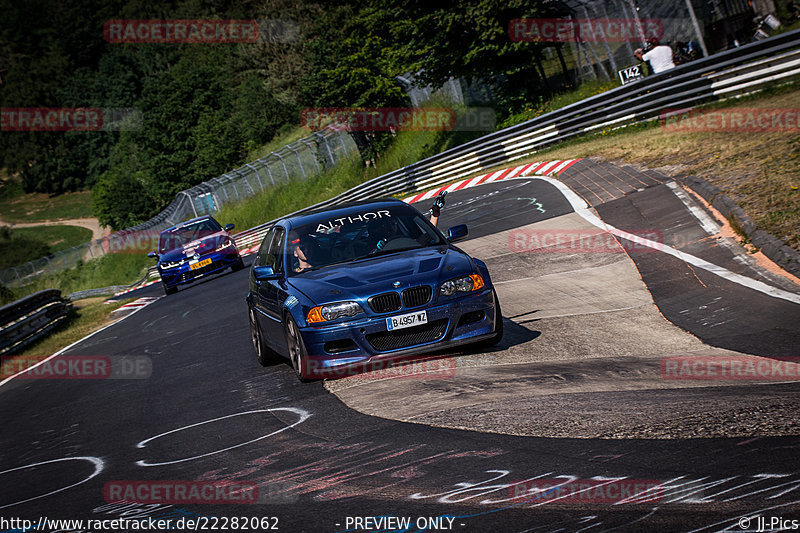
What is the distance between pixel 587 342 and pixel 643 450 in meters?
3.71

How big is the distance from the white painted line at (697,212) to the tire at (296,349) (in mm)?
6013

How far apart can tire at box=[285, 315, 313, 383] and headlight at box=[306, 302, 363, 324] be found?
0.27m

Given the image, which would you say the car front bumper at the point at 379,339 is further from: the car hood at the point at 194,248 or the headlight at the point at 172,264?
the headlight at the point at 172,264

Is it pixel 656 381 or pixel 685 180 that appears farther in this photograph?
pixel 685 180

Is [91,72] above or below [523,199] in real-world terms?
above

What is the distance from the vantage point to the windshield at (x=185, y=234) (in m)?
23.7

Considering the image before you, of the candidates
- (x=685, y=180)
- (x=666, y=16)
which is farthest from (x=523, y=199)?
(x=666, y=16)

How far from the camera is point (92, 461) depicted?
22.1 ft

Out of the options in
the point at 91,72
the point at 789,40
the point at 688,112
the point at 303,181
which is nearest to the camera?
the point at 789,40

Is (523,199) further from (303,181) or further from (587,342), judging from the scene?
(303,181)

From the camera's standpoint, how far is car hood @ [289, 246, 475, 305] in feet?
24.8

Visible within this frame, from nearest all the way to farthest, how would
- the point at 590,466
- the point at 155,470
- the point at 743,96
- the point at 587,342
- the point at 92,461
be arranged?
the point at 590,466 < the point at 155,470 < the point at 92,461 < the point at 587,342 < the point at 743,96

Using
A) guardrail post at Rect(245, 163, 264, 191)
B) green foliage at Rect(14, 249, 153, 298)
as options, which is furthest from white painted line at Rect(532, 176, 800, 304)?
green foliage at Rect(14, 249, 153, 298)

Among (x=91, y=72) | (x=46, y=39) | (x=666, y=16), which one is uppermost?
(x=46, y=39)
